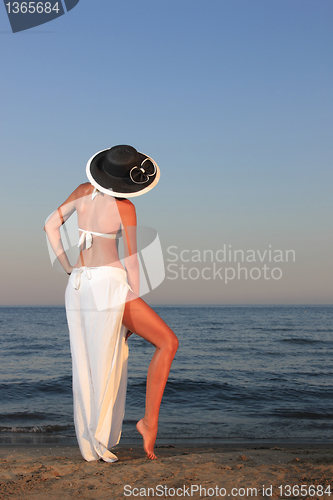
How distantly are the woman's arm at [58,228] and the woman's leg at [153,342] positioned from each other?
2.18 ft

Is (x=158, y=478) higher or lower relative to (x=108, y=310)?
lower

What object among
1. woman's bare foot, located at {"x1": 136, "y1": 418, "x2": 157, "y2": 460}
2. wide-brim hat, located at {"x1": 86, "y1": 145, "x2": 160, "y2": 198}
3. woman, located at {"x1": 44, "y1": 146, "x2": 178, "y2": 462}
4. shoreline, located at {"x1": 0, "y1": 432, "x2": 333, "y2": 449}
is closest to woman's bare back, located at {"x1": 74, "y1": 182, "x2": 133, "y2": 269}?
woman, located at {"x1": 44, "y1": 146, "x2": 178, "y2": 462}

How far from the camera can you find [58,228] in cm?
333

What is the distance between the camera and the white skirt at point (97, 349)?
3062 mm

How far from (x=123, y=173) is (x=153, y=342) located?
135cm

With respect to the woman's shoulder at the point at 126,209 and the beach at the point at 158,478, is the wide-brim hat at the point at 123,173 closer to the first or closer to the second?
the woman's shoulder at the point at 126,209

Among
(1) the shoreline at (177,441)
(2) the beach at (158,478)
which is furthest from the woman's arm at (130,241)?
(1) the shoreline at (177,441)

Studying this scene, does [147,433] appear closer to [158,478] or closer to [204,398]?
[158,478]

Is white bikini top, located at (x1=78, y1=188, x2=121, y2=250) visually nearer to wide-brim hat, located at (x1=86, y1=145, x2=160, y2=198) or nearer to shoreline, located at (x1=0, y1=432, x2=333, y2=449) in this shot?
wide-brim hat, located at (x1=86, y1=145, x2=160, y2=198)

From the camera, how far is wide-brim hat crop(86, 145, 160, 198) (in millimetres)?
3049

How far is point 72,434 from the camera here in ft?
17.8

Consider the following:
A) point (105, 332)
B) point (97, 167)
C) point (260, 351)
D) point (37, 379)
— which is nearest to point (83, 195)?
point (97, 167)

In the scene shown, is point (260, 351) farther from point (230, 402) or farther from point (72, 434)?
point (72, 434)

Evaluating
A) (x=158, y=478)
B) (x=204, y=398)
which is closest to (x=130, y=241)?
(x=158, y=478)
